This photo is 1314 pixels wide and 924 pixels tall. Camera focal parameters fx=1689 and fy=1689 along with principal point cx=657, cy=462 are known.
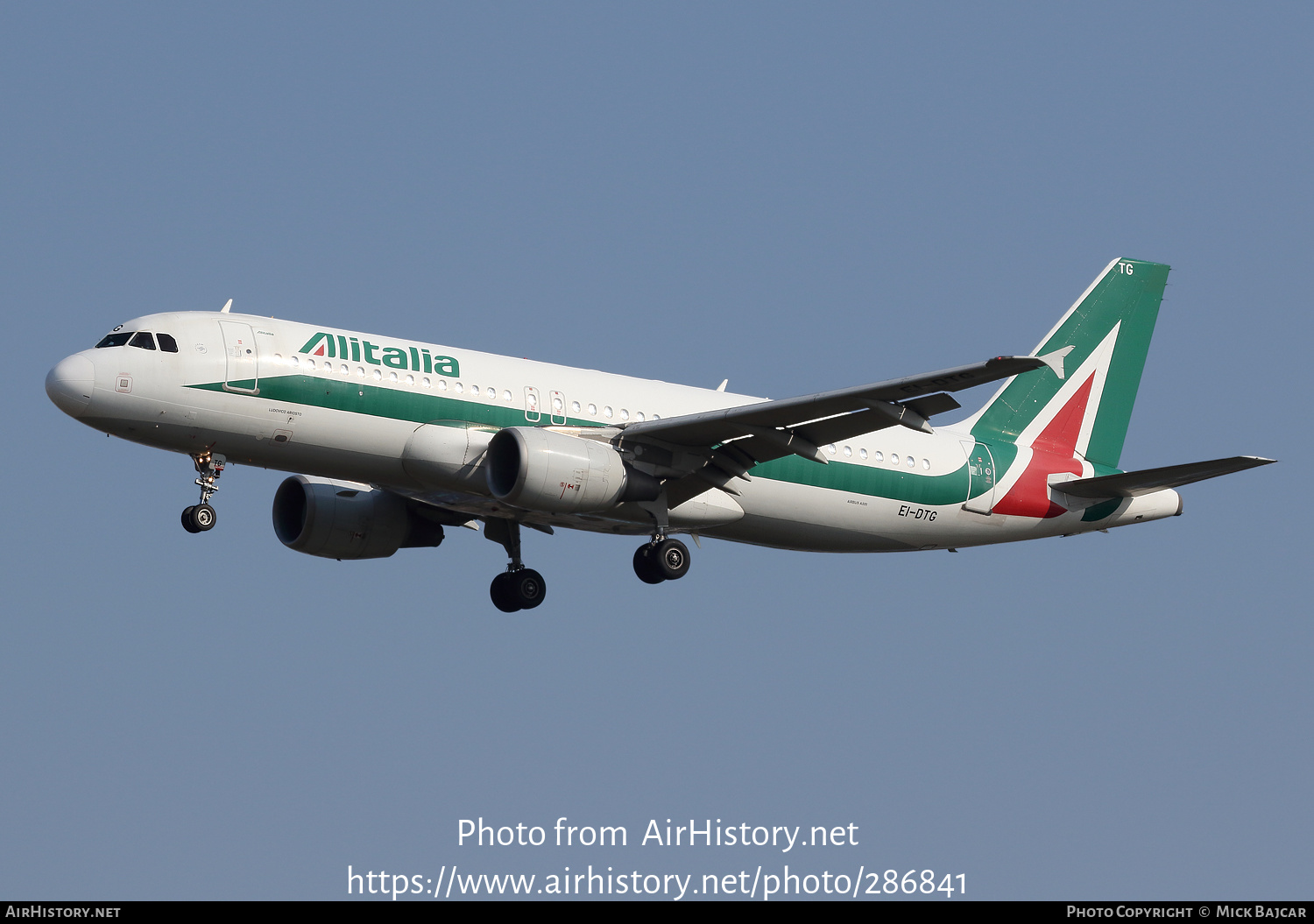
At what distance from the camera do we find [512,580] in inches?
1571

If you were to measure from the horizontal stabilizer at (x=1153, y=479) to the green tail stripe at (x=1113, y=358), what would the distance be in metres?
2.19

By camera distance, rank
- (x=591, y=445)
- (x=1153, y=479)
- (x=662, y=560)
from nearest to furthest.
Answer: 1. (x=591, y=445)
2. (x=662, y=560)
3. (x=1153, y=479)

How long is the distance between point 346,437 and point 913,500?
13.4 metres

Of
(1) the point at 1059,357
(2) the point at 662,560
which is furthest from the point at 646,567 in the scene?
(1) the point at 1059,357

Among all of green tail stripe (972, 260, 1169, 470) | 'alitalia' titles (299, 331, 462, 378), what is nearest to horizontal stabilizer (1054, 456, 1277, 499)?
green tail stripe (972, 260, 1169, 470)

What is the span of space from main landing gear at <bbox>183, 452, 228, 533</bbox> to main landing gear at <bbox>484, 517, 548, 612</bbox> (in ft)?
26.6

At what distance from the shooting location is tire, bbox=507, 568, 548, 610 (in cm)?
3984

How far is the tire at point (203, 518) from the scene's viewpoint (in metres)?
32.9

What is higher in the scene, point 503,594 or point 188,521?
point 503,594

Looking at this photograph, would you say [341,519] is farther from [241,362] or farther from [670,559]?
[670,559]

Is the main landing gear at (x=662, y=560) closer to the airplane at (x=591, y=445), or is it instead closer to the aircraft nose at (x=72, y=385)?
the airplane at (x=591, y=445)

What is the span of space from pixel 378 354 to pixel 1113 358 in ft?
65.6

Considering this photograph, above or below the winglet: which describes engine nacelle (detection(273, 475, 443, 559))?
below

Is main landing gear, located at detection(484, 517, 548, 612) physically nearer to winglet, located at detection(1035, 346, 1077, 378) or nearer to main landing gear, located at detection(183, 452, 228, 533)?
main landing gear, located at detection(183, 452, 228, 533)
